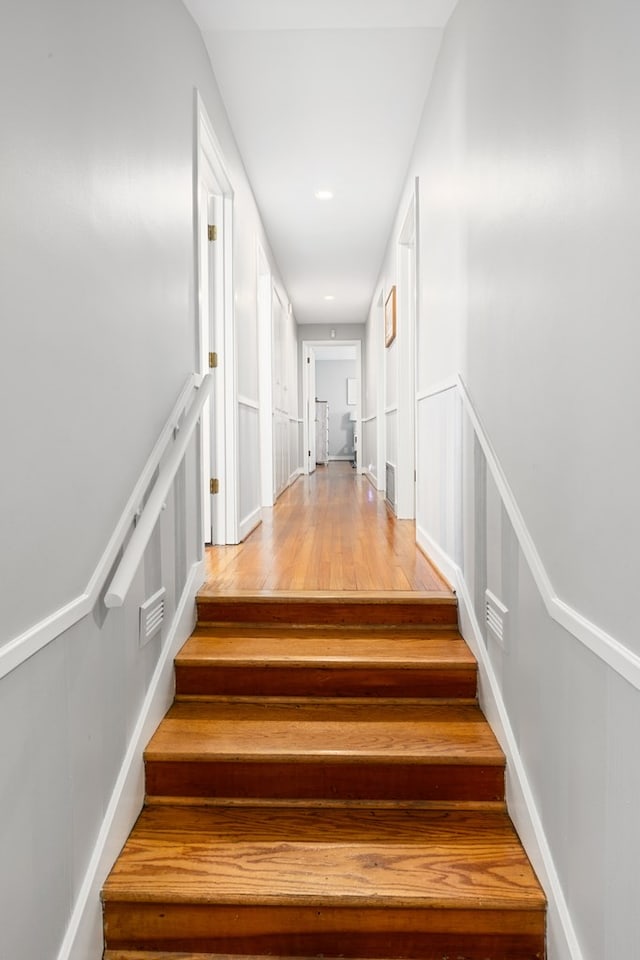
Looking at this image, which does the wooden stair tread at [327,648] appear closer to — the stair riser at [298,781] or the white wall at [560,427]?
the white wall at [560,427]

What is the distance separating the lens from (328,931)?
1.42 meters

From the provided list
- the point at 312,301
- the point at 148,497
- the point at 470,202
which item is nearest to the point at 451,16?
the point at 470,202

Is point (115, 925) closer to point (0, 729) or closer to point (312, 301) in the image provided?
point (0, 729)

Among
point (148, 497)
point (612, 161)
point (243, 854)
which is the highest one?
point (612, 161)

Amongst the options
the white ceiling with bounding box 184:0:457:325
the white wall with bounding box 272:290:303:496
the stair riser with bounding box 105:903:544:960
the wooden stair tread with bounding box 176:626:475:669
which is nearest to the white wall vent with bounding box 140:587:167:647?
the wooden stair tread with bounding box 176:626:475:669

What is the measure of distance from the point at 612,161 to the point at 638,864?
4.00 ft

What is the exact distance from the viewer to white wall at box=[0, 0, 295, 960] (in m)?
1.05

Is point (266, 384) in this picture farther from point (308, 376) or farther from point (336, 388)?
point (336, 388)

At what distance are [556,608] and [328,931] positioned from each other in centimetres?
96

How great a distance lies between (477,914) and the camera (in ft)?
4.63

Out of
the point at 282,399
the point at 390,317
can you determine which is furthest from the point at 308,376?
the point at 390,317

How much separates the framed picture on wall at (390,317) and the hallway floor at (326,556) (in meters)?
1.53

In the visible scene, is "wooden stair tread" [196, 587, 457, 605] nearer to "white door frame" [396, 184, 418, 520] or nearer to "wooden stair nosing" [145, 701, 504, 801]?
"wooden stair nosing" [145, 701, 504, 801]

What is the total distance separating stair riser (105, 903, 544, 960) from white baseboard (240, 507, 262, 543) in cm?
228
